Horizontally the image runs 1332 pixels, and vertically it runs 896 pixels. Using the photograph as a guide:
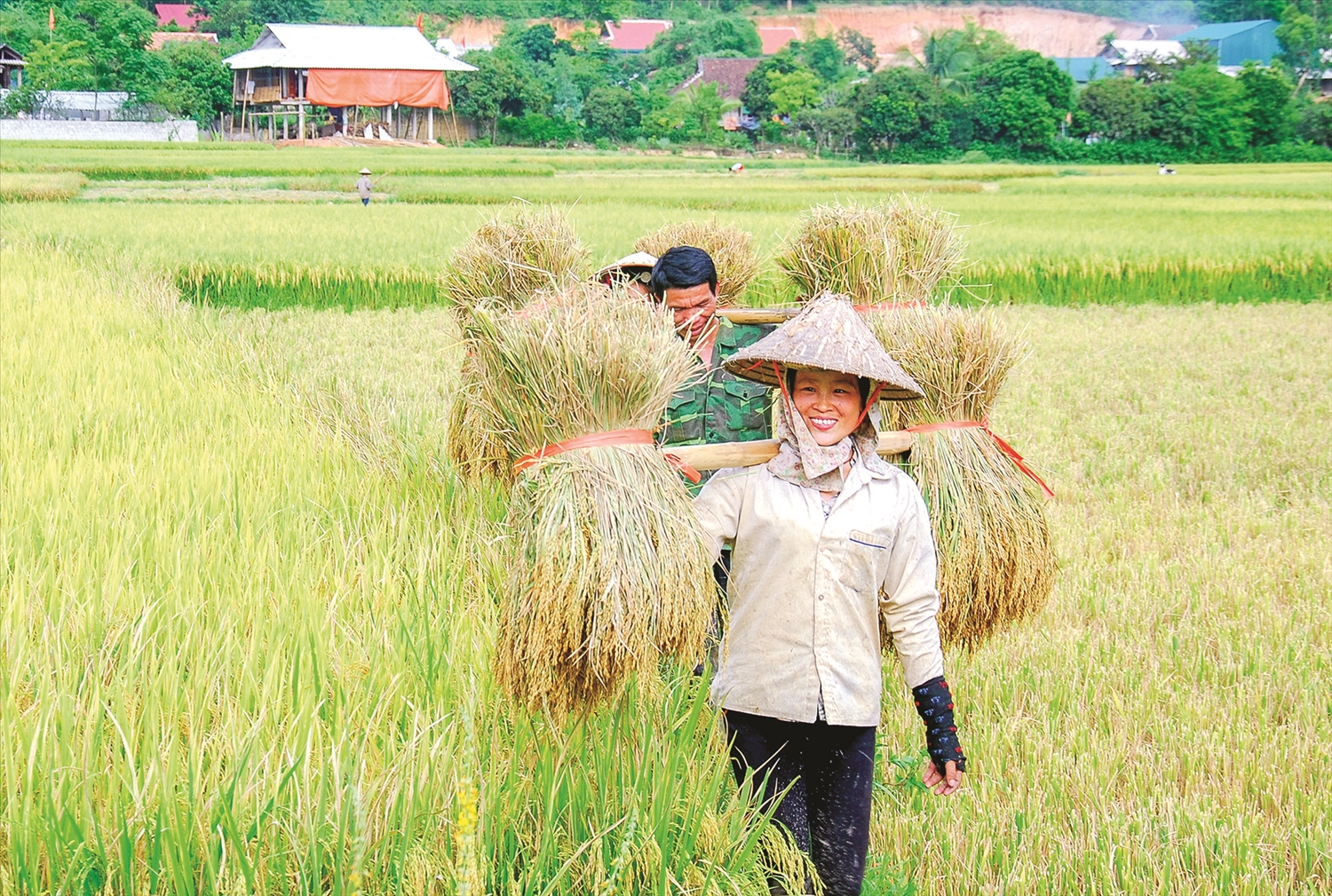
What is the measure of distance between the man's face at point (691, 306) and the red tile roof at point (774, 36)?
107 meters

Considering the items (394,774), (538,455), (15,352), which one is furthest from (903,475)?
(15,352)

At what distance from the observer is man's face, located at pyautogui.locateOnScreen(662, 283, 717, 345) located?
3.20 m

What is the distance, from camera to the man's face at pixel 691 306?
320 centimetres

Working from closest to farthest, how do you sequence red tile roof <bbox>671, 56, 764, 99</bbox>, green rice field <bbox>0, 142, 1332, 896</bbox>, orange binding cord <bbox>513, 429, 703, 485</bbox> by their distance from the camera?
green rice field <bbox>0, 142, 1332, 896</bbox>, orange binding cord <bbox>513, 429, 703, 485</bbox>, red tile roof <bbox>671, 56, 764, 99</bbox>

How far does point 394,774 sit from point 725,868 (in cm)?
62

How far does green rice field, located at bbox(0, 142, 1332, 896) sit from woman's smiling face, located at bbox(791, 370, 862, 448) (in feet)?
2.00

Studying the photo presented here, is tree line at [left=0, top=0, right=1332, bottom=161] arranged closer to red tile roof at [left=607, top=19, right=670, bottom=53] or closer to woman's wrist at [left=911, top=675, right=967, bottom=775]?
red tile roof at [left=607, top=19, right=670, bottom=53]

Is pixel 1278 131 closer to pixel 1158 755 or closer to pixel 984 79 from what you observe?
pixel 984 79

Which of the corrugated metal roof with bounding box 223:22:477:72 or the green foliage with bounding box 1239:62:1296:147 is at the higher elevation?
the corrugated metal roof with bounding box 223:22:477:72

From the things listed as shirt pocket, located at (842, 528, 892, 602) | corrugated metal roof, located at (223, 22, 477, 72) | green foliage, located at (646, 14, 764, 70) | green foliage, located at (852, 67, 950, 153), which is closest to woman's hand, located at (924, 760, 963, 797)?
shirt pocket, located at (842, 528, 892, 602)

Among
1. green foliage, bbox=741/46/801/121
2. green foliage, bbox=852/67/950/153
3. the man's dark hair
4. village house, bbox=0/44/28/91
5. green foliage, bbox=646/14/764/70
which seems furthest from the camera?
green foliage, bbox=646/14/764/70

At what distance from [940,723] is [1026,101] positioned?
48.0 metres

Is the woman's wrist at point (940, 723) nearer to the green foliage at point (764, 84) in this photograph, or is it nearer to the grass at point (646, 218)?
the grass at point (646, 218)

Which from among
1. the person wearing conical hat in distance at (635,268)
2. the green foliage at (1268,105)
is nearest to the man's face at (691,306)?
the person wearing conical hat in distance at (635,268)
